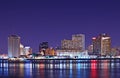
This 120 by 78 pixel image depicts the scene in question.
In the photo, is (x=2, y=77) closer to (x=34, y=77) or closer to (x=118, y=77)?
(x=34, y=77)

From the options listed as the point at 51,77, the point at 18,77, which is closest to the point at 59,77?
the point at 51,77

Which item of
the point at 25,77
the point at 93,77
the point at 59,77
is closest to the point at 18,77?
the point at 25,77

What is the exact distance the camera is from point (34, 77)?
6328cm

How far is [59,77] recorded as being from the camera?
2474 inches

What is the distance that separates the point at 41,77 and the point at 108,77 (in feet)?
30.3

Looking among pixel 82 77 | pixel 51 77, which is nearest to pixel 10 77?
pixel 51 77

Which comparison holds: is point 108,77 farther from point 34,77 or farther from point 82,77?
point 34,77

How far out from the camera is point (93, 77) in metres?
62.1

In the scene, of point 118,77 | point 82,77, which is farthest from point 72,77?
point 118,77

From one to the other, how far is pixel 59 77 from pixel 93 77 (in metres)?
4.67

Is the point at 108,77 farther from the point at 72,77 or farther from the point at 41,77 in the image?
the point at 41,77

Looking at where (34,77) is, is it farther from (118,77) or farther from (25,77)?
(118,77)

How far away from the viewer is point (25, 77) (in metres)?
63.6

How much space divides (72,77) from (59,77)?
179cm
